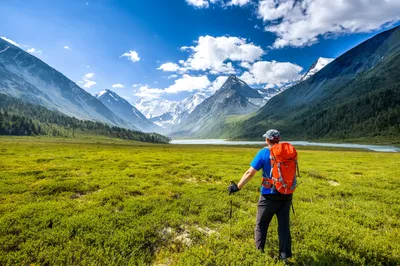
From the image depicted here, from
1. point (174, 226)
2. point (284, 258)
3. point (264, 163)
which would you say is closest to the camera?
point (284, 258)

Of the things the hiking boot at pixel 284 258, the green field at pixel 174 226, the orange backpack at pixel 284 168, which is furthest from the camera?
the green field at pixel 174 226

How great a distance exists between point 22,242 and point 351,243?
13477mm

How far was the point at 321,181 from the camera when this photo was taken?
802 inches

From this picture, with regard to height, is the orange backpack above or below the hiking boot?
above

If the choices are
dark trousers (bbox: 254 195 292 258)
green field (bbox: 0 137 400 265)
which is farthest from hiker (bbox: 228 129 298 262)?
→ green field (bbox: 0 137 400 265)

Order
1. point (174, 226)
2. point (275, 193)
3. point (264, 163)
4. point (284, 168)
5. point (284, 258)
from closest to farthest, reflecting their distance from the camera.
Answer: point (284, 168) → point (275, 193) → point (284, 258) → point (264, 163) → point (174, 226)

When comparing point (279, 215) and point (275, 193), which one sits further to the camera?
point (279, 215)

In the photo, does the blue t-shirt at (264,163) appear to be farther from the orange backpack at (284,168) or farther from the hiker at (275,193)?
the orange backpack at (284,168)

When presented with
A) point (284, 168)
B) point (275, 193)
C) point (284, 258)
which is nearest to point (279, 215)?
point (275, 193)

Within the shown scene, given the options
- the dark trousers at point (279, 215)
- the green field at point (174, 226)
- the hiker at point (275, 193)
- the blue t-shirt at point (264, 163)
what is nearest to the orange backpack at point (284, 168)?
the hiker at point (275, 193)

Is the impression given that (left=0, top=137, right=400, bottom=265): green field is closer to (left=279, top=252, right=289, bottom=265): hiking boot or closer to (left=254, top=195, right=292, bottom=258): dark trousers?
(left=279, top=252, right=289, bottom=265): hiking boot

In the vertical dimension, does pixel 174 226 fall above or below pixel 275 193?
below

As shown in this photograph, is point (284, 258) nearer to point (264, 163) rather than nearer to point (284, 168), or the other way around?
point (284, 168)

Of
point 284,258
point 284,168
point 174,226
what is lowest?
point 174,226
